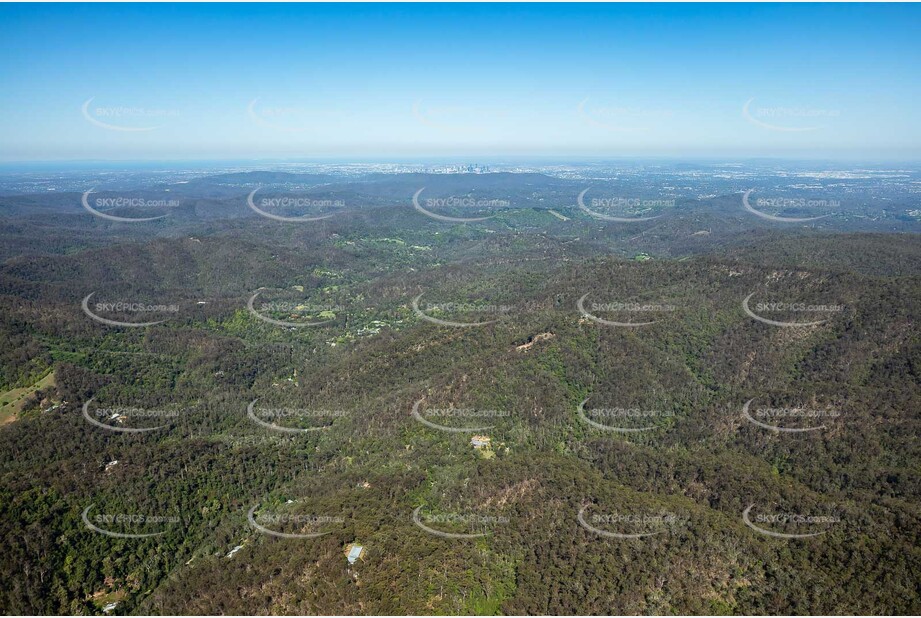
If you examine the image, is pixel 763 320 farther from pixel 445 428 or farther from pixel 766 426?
pixel 445 428

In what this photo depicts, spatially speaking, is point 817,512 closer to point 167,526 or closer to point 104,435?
point 167,526

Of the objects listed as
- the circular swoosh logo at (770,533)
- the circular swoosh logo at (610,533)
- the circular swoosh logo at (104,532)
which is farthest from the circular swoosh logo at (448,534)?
the circular swoosh logo at (104,532)

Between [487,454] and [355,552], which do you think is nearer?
[355,552]

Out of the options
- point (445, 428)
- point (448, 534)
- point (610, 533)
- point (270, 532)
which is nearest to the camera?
point (610, 533)

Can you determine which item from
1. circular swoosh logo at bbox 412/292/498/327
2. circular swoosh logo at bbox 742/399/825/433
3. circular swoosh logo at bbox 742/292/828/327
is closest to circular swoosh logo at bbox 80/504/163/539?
circular swoosh logo at bbox 412/292/498/327

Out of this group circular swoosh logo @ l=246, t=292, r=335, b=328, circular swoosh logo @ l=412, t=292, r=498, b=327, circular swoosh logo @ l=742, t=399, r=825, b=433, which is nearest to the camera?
circular swoosh logo @ l=742, t=399, r=825, b=433

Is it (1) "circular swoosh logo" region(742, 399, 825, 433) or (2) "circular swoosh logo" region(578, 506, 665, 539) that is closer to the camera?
(2) "circular swoosh logo" region(578, 506, 665, 539)

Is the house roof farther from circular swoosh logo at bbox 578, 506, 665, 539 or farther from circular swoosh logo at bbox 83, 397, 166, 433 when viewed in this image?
circular swoosh logo at bbox 83, 397, 166, 433

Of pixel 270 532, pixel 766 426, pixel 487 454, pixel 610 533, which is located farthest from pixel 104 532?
pixel 766 426
